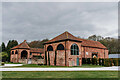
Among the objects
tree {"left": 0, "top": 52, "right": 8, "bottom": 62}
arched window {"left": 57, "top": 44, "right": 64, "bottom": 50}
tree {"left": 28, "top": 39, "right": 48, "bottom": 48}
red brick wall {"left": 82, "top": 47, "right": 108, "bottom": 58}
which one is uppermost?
tree {"left": 28, "top": 39, "right": 48, "bottom": 48}

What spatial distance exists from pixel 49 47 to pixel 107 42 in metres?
50.3

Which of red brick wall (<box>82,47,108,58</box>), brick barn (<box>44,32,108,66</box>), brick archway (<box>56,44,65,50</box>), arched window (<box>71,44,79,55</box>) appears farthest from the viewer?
red brick wall (<box>82,47,108,58</box>)

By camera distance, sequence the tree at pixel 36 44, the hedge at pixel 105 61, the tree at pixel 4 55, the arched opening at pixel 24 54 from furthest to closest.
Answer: the tree at pixel 36 44 < the tree at pixel 4 55 < the arched opening at pixel 24 54 < the hedge at pixel 105 61

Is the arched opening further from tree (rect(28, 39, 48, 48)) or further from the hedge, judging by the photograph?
tree (rect(28, 39, 48, 48))

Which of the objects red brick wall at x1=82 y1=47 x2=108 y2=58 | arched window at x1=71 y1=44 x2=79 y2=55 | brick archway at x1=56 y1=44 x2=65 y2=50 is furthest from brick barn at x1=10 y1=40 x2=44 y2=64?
arched window at x1=71 y1=44 x2=79 y2=55

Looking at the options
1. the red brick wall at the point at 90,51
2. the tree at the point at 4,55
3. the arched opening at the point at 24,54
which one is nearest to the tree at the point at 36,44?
the tree at the point at 4,55

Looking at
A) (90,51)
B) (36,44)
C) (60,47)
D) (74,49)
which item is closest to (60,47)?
(60,47)

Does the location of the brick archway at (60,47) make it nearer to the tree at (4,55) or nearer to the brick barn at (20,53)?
the brick barn at (20,53)

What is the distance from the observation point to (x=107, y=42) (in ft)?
237

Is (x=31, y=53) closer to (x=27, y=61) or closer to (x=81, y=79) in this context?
(x=27, y=61)

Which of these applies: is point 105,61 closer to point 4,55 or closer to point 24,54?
point 24,54

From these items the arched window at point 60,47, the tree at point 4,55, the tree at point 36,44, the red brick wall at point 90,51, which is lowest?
the tree at point 4,55

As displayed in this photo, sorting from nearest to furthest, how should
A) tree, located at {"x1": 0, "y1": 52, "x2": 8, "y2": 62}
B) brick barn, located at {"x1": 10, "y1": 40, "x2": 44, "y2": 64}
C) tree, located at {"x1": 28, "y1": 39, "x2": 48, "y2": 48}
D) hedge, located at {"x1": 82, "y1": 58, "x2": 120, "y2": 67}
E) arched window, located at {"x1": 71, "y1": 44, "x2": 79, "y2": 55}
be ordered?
arched window, located at {"x1": 71, "y1": 44, "x2": 79, "y2": 55}
hedge, located at {"x1": 82, "y1": 58, "x2": 120, "y2": 67}
brick barn, located at {"x1": 10, "y1": 40, "x2": 44, "y2": 64}
tree, located at {"x1": 0, "y1": 52, "x2": 8, "y2": 62}
tree, located at {"x1": 28, "y1": 39, "x2": 48, "y2": 48}

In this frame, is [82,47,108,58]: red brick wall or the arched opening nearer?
[82,47,108,58]: red brick wall
